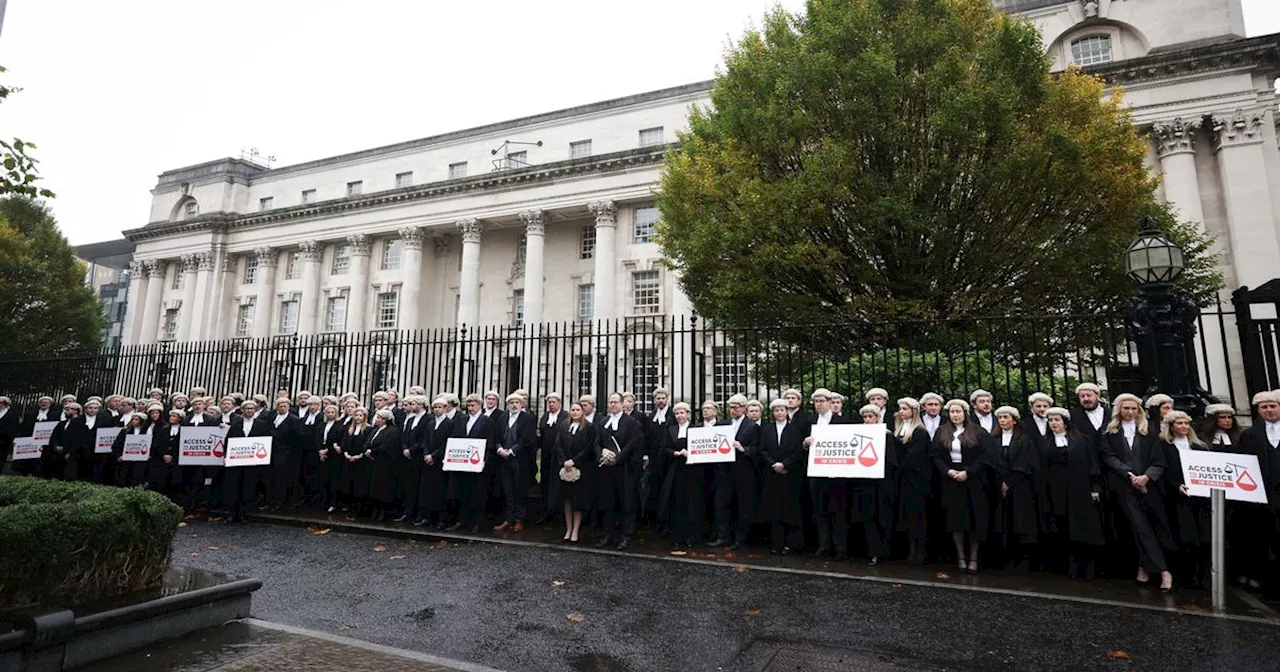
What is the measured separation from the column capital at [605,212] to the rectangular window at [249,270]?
28.8m

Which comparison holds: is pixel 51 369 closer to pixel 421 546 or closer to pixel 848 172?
pixel 421 546

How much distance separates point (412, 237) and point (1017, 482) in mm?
39328

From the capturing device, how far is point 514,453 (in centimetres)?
965

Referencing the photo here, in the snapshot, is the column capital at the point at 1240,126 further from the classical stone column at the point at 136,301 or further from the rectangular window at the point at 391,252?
the classical stone column at the point at 136,301

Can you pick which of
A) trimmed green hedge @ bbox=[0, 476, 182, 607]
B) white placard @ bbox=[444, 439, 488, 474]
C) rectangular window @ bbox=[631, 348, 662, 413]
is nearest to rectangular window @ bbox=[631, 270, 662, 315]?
rectangular window @ bbox=[631, 348, 662, 413]

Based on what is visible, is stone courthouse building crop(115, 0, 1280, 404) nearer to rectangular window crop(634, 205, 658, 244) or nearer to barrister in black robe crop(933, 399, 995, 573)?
rectangular window crop(634, 205, 658, 244)

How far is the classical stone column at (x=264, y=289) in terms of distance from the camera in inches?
1788

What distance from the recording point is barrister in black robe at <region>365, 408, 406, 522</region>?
10.4 meters

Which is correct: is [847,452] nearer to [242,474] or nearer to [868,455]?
[868,455]

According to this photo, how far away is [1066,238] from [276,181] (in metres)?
52.4

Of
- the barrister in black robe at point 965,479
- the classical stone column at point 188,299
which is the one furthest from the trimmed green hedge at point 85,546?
the classical stone column at point 188,299

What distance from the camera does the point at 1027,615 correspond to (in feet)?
19.2

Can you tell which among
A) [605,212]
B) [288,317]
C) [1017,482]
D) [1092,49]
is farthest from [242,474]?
[288,317]

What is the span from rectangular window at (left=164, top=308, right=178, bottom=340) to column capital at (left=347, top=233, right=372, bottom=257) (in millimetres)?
18045
